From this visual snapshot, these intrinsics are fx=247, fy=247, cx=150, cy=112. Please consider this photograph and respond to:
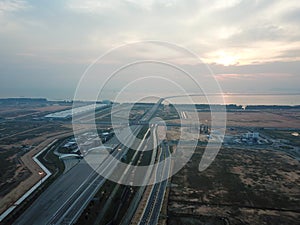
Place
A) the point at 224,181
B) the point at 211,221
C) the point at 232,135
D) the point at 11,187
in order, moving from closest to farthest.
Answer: the point at 211,221, the point at 11,187, the point at 224,181, the point at 232,135

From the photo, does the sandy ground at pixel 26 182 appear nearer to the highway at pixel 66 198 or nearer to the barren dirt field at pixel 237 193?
the highway at pixel 66 198

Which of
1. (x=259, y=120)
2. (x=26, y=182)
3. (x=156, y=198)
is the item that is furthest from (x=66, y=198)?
(x=259, y=120)

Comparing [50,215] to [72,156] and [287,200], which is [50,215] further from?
[287,200]

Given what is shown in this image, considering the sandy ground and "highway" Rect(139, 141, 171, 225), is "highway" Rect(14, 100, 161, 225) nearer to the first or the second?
the sandy ground

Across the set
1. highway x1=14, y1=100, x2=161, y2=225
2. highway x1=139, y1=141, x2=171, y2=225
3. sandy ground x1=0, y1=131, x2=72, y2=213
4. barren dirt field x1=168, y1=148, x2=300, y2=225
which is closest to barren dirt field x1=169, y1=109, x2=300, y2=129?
barren dirt field x1=168, y1=148, x2=300, y2=225

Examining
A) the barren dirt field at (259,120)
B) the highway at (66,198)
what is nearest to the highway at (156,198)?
the highway at (66,198)

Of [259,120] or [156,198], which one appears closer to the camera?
[156,198]

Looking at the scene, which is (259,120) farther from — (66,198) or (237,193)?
(66,198)

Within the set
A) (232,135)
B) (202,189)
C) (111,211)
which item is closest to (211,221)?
(202,189)
